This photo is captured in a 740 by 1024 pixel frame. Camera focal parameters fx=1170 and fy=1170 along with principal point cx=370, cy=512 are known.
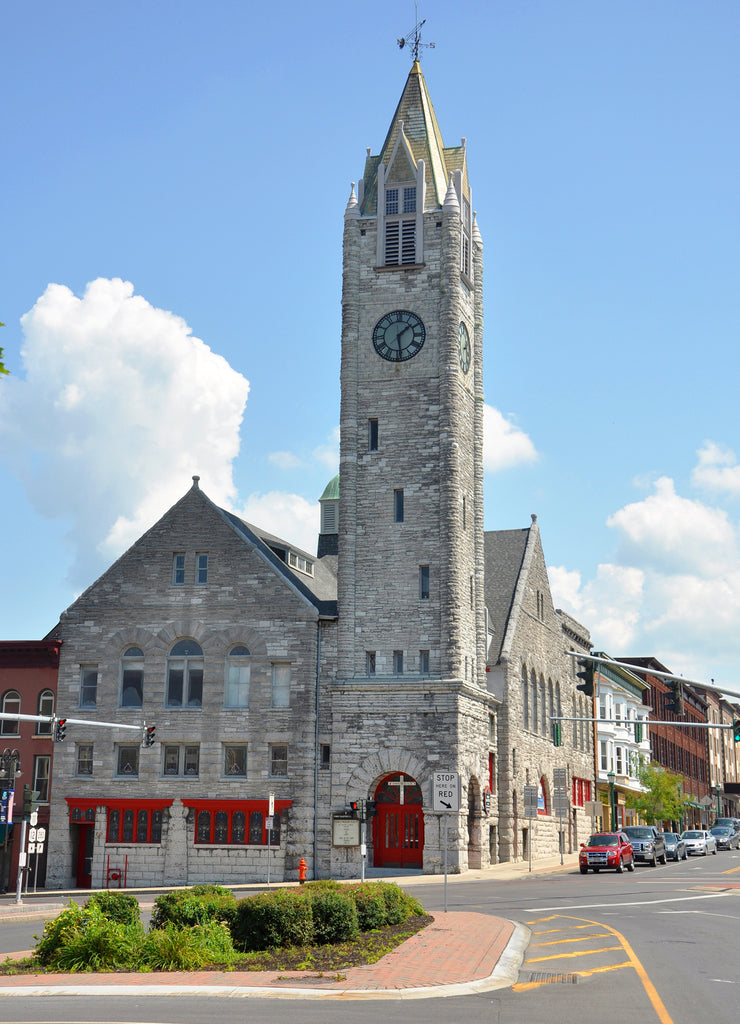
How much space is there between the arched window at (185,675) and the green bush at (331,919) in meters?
29.3

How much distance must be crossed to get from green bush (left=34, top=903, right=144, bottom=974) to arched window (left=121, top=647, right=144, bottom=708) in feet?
100

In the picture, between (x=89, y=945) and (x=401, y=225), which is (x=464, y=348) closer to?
(x=401, y=225)

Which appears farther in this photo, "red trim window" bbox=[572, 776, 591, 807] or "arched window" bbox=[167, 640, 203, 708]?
"red trim window" bbox=[572, 776, 591, 807]

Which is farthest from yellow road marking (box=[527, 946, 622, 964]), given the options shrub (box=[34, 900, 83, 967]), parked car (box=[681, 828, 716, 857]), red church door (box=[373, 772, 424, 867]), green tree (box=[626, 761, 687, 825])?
green tree (box=[626, 761, 687, 825])

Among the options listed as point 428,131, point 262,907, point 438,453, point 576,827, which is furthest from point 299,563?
point 262,907

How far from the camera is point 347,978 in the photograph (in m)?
15.6

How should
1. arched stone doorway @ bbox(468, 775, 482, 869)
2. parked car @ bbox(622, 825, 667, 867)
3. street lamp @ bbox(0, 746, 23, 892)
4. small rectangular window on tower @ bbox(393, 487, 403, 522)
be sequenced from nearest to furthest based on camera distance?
street lamp @ bbox(0, 746, 23, 892) < arched stone doorway @ bbox(468, 775, 482, 869) < small rectangular window on tower @ bbox(393, 487, 403, 522) < parked car @ bbox(622, 825, 667, 867)

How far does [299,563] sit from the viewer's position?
5456cm

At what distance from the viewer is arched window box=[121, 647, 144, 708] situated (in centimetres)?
4809

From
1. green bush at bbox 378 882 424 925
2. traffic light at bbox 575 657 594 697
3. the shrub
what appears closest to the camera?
the shrub

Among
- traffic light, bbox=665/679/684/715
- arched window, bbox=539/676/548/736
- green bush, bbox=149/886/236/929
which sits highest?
arched window, bbox=539/676/548/736

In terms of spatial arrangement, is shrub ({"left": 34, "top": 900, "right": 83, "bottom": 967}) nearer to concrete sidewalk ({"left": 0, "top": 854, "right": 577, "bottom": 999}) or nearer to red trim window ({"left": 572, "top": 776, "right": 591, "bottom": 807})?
concrete sidewalk ({"left": 0, "top": 854, "right": 577, "bottom": 999})

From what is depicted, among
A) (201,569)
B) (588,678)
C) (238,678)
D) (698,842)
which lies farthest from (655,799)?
(588,678)

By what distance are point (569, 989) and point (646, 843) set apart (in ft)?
121
